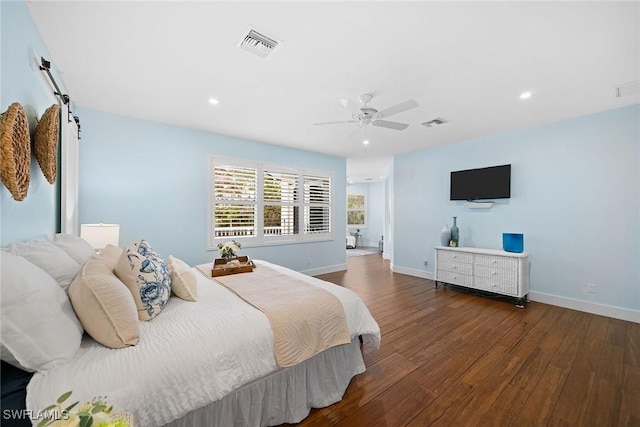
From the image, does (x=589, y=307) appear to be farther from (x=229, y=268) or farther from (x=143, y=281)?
(x=143, y=281)

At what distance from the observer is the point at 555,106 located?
311 cm

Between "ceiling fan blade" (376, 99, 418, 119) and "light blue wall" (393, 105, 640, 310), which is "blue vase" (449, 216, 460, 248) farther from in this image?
"ceiling fan blade" (376, 99, 418, 119)

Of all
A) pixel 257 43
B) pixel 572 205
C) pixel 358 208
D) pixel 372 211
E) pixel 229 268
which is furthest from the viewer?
pixel 358 208

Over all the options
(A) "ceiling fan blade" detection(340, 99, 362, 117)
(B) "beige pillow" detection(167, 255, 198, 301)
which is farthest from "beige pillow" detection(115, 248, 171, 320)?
(A) "ceiling fan blade" detection(340, 99, 362, 117)

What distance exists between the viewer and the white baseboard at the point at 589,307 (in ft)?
10.2

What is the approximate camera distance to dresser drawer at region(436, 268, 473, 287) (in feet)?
13.5

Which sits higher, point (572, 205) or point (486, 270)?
point (572, 205)

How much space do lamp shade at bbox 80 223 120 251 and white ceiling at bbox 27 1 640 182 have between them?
1458mm

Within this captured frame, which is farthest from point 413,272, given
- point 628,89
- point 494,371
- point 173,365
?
point 173,365

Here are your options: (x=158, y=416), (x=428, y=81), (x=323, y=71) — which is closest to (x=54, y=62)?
(x=323, y=71)

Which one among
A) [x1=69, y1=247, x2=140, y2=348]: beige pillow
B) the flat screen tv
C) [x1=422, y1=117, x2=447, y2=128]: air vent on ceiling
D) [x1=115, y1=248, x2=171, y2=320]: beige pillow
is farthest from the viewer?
the flat screen tv

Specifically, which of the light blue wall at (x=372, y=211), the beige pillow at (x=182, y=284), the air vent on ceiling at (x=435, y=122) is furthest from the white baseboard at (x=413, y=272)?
the beige pillow at (x=182, y=284)

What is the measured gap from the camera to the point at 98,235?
102 inches

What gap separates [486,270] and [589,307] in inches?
47.3
